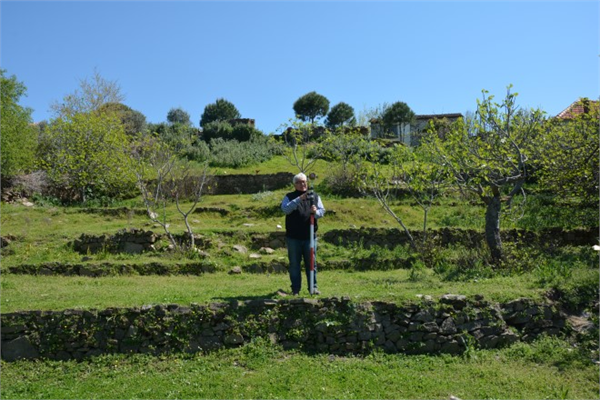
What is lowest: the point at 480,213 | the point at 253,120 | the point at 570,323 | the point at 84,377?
the point at 84,377

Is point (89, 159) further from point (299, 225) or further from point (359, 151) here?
point (299, 225)

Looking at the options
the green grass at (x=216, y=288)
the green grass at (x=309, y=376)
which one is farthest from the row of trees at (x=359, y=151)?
the green grass at (x=309, y=376)

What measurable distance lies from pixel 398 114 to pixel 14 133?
22858 mm

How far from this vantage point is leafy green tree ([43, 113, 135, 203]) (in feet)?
75.4

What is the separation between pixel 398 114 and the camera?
1431 inches

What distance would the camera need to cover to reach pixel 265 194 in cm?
2197

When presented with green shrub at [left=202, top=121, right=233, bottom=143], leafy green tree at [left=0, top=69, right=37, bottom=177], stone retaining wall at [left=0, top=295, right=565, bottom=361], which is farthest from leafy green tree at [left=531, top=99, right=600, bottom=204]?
green shrub at [left=202, top=121, right=233, bottom=143]

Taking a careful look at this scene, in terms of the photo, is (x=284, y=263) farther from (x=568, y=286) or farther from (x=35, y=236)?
(x=35, y=236)

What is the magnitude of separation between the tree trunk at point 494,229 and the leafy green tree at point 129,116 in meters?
26.7

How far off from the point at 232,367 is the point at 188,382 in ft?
2.27

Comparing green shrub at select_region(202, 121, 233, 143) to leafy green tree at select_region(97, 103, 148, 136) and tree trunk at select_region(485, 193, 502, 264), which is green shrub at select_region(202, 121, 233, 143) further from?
tree trunk at select_region(485, 193, 502, 264)

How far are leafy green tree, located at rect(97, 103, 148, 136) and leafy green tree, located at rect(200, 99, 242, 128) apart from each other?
7.15 metres

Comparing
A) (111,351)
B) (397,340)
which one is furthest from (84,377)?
(397,340)

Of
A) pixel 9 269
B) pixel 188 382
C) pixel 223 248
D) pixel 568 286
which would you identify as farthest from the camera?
pixel 223 248
